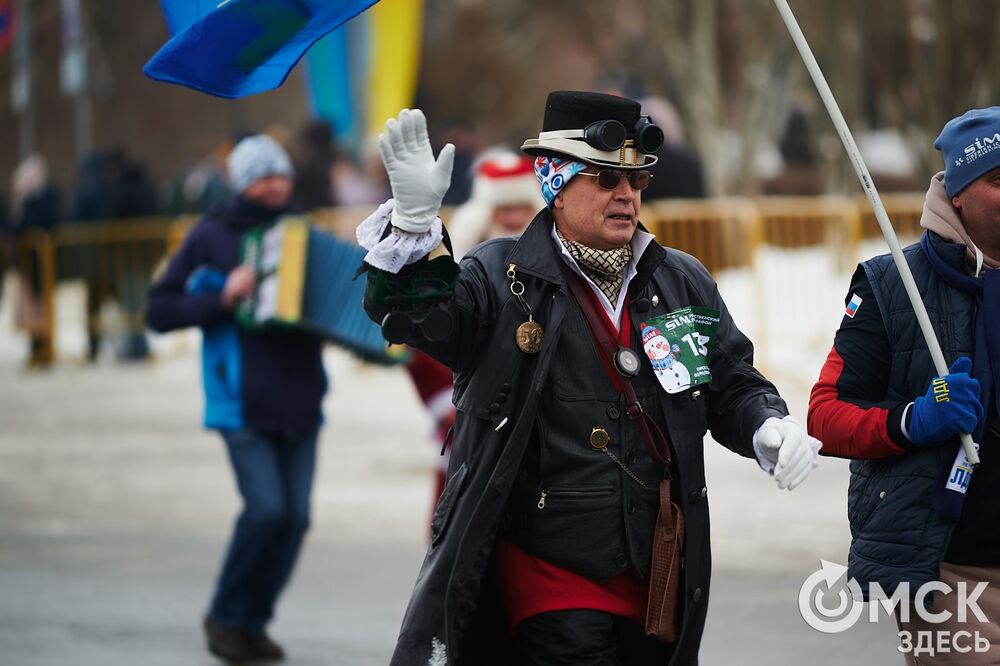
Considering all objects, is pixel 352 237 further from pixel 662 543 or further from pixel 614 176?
pixel 662 543

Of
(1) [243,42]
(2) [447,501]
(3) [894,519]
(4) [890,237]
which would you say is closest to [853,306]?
(4) [890,237]

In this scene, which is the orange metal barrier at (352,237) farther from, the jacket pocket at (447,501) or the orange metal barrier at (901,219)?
the jacket pocket at (447,501)

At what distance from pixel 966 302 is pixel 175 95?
1909 inches

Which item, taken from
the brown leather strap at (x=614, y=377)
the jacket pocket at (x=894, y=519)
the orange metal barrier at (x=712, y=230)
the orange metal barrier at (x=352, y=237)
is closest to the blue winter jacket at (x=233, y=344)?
the brown leather strap at (x=614, y=377)

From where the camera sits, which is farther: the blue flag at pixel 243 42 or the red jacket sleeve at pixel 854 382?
the blue flag at pixel 243 42

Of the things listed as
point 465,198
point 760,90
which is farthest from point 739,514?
point 760,90

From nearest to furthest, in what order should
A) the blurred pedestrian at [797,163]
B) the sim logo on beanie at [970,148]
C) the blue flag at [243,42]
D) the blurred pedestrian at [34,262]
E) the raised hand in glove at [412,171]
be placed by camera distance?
the raised hand in glove at [412,171] → the sim logo on beanie at [970,148] → the blue flag at [243,42] → the blurred pedestrian at [34,262] → the blurred pedestrian at [797,163]

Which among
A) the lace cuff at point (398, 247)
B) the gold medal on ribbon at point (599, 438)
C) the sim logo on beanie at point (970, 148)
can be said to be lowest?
the gold medal on ribbon at point (599, 438)

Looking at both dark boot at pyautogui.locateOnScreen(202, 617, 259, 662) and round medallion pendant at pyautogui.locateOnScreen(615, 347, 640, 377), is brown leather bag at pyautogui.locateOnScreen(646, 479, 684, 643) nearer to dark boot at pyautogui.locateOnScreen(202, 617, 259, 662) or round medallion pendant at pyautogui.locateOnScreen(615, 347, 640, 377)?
round medallion pendant at pyautogui.locateOnScreen(615, 347, 640, 377)

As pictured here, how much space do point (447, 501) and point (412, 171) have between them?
2.85 feet

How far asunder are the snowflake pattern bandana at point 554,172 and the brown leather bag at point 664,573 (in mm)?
828

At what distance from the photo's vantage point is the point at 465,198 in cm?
1617

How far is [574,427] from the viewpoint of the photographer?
14.7ft

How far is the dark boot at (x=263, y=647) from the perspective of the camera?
7.39m
